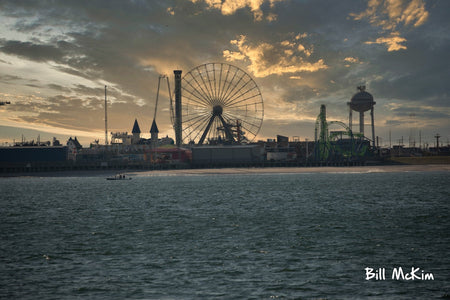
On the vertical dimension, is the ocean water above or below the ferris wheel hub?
below

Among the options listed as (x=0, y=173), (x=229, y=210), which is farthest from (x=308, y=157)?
(x=229, y=210)

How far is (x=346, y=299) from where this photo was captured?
17.9m

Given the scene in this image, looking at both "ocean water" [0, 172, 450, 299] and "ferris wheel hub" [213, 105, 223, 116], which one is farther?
"ferris wheel hub" [213, 105, 223, 116]

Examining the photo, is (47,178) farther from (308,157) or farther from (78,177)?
(308,157)

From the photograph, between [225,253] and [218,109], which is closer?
[225,253]

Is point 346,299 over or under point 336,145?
under

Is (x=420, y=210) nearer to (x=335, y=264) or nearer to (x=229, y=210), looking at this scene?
(x=229, y=210)

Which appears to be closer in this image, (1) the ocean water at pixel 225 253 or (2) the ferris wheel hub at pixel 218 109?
(1) the ocean water at pixel 225 253

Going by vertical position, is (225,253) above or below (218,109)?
below

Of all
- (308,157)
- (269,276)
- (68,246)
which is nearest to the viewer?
(269,276)

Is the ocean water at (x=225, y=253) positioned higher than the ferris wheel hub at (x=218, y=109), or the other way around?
the ferris wheel hub at (x=218, y=109)

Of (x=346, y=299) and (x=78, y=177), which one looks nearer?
(x=346, y=299)

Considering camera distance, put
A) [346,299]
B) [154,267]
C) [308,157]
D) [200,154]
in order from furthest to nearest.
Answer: [308,157] → [200,154] → [154,267] → [346,299]

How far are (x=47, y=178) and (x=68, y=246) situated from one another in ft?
401
